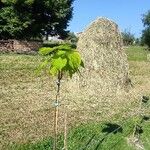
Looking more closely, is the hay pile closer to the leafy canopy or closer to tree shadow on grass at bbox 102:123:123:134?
tree shadow on grass at bbox 102:123:123:134

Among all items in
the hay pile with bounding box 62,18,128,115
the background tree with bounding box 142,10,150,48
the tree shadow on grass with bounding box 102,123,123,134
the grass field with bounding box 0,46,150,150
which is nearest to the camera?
the grass field with bounding box 0,46,150,150

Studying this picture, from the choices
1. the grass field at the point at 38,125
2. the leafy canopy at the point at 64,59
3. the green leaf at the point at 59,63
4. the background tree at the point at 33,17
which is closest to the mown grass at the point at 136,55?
the background tree at the point at 33,17

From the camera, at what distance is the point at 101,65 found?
666 inches

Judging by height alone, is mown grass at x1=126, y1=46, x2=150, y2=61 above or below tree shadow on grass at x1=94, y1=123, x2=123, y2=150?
below

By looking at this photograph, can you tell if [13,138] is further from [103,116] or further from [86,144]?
[103,116]

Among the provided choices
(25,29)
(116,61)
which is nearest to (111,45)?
(116,61)

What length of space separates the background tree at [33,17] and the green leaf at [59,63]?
116ft

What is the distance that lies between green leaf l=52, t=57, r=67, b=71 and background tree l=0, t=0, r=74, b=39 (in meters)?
Answer: 35.3

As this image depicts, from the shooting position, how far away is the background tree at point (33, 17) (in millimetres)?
41906

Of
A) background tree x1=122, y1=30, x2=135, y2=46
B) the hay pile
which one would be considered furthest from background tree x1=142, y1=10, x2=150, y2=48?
the hay pile

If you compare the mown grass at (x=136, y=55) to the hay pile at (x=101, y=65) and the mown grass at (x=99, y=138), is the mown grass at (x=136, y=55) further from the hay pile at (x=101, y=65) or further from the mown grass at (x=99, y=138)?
the mown grass at (x=99, y=138)

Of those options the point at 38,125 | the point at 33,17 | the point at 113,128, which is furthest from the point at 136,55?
the point at 38,125

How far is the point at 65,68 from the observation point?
6.28 meters

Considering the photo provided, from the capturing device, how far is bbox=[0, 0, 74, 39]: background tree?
137 ft
